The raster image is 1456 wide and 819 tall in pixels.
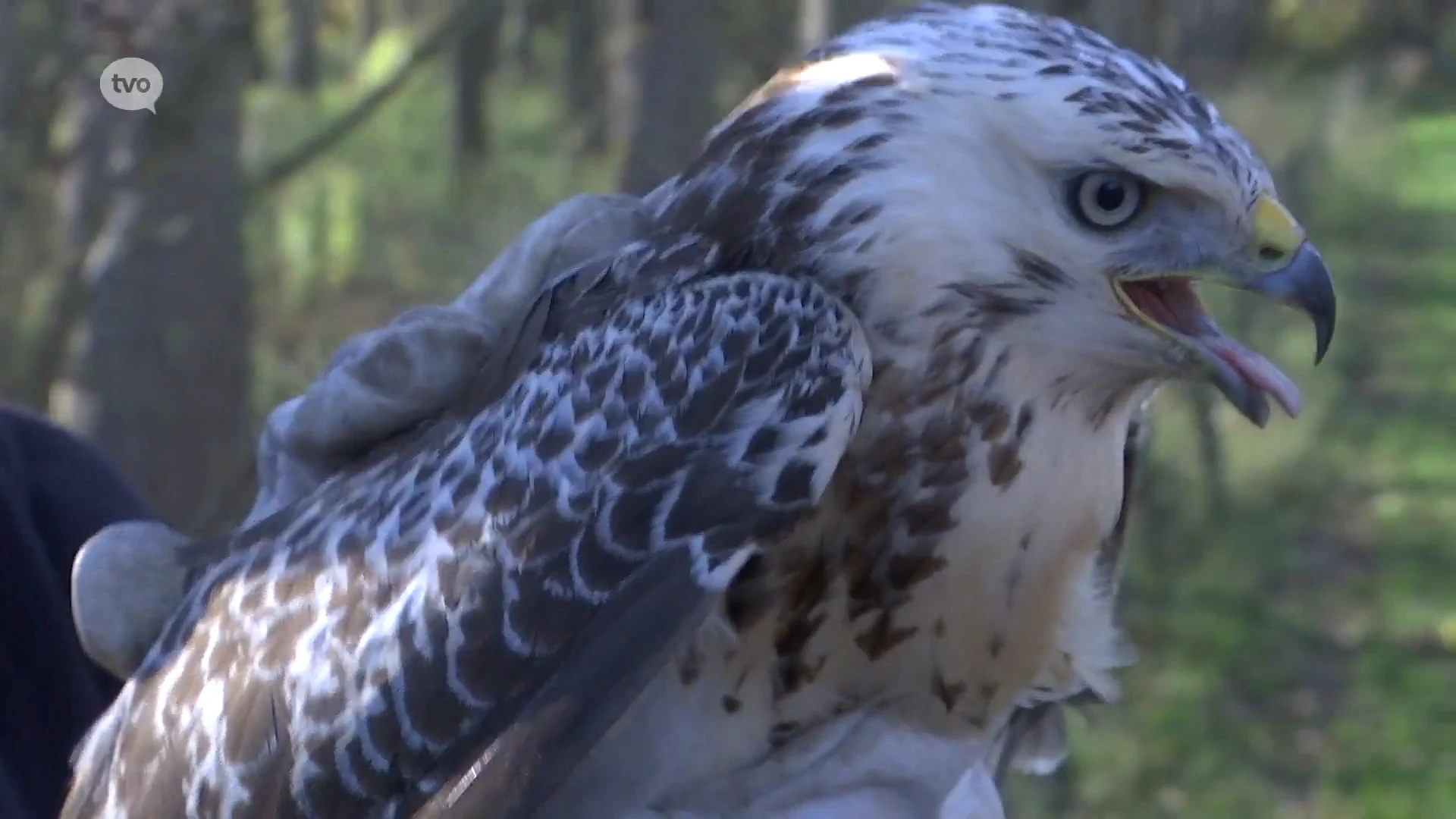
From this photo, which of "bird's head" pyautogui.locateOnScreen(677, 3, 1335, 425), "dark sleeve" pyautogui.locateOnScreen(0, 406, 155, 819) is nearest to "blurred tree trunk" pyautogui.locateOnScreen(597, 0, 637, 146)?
"dark sleeve" pyautogui.locateOnScreen(0, 406, 155, 819)

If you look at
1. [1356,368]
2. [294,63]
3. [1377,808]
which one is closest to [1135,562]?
[1377,808]

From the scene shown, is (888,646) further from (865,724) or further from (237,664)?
(237,664)

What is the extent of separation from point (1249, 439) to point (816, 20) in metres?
6.50

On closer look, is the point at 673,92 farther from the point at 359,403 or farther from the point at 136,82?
the point at 359,403

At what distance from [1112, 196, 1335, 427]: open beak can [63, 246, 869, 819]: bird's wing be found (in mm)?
455

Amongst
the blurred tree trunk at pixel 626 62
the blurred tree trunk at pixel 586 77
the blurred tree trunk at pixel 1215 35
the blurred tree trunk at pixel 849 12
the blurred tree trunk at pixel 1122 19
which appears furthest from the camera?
the blurred tree trunk at pixel 586 77

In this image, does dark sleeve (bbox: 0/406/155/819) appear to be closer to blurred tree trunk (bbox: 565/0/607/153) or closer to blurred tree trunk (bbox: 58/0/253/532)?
blurred tree trunk (bbox: 58/0/253/532)

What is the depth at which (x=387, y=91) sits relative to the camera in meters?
5.52

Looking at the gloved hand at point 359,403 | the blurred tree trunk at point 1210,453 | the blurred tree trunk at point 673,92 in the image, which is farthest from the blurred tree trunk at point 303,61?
the gloved hand at point 359,403

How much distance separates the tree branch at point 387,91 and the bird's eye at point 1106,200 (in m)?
3.51

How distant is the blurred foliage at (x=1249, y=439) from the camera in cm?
807

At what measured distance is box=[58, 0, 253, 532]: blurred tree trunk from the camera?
548 cm

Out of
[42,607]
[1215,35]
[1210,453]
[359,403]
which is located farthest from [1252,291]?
[1215,35]

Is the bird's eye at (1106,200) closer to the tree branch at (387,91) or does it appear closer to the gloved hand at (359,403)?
the gloved hand at (359,403)
